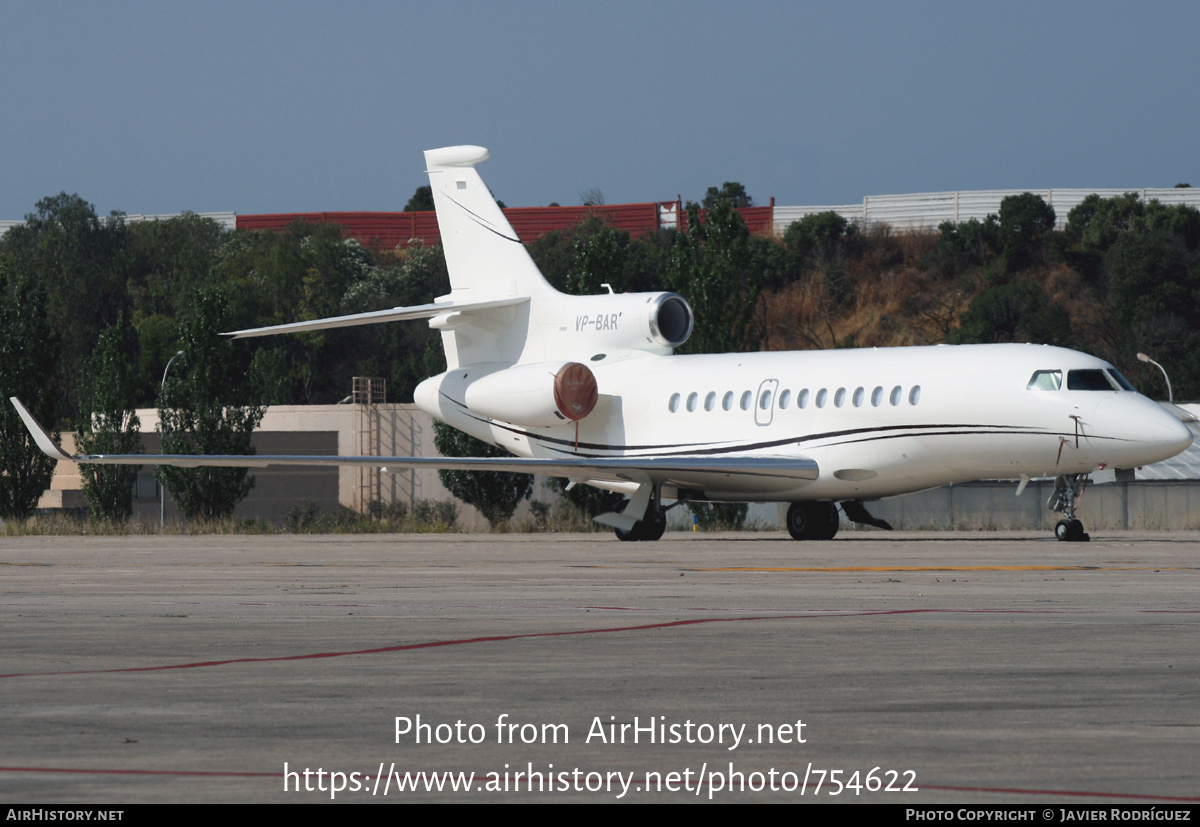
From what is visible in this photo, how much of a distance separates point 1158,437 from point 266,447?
43751 mm

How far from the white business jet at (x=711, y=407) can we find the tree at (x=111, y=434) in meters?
14.7

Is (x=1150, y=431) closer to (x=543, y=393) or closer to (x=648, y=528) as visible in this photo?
(x=648, y=528)

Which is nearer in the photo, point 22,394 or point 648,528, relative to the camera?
point 648,528

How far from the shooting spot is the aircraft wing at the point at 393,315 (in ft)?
94.0

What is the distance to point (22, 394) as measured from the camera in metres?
43.4

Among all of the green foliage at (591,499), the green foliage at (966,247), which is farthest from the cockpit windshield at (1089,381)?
the green foliage at (966,247)

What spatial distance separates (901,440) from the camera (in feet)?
85.7

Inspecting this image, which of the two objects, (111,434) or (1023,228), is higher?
(1023,228)

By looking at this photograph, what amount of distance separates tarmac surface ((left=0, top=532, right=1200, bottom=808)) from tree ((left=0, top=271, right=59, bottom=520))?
29.7 m

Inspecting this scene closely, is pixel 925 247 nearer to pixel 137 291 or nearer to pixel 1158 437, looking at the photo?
pixel 137 291

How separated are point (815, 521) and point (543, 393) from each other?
18.6 feet

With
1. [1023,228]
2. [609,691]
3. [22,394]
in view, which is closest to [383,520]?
[22,394]

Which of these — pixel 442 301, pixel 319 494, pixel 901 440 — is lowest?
pixel 319 494
